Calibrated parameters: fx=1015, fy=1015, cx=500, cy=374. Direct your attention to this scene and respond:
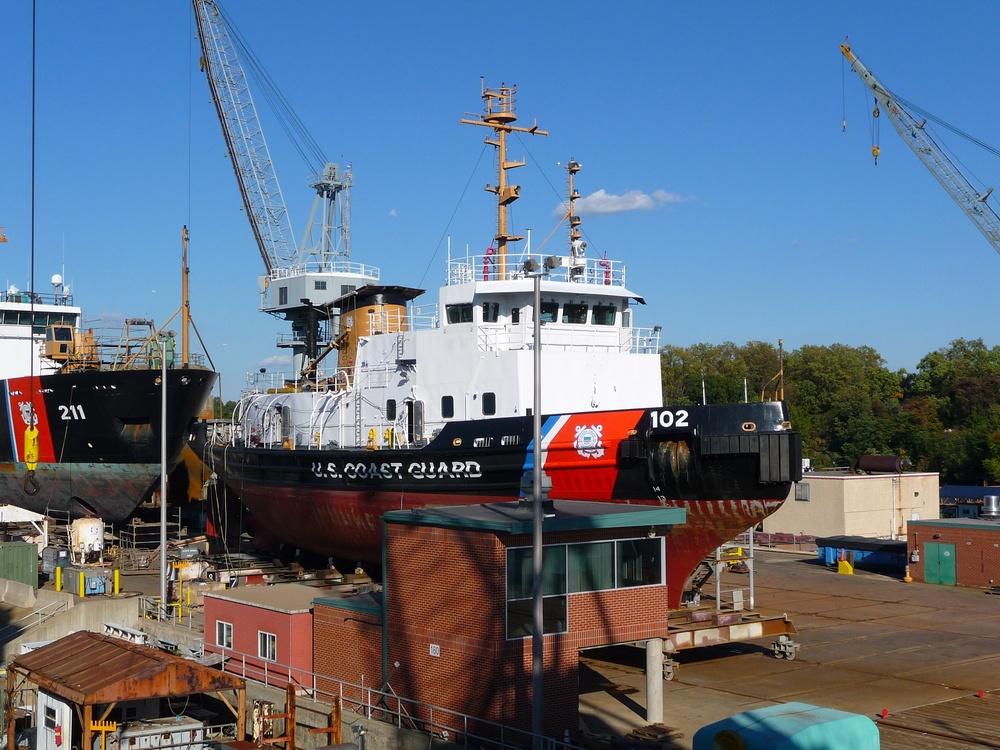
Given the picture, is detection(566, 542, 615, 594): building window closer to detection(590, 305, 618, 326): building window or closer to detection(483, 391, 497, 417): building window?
detection(483, 391, 497, 417): building window

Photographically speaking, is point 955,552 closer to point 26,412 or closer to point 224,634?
point 224,634

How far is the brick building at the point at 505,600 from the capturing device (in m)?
13.3

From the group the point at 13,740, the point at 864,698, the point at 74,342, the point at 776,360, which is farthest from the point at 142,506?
the point at 776,360

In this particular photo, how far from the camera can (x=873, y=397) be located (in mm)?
83625

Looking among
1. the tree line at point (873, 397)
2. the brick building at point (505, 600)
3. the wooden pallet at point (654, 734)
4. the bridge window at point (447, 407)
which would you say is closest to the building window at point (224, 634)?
the brick building at point (505, 600)

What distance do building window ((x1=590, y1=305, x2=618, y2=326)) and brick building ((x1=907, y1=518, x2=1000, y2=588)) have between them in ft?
36.9

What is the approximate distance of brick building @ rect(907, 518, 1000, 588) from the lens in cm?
2725

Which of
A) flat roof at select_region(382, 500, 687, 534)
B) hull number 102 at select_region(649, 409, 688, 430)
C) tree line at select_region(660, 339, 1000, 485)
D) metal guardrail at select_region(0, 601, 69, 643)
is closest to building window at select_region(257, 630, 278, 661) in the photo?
flat roof at select_region(382, 500, 687, 534)

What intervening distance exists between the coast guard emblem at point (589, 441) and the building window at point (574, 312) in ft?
18.7

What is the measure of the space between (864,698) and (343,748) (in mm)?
7872

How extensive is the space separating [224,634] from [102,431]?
17398mm

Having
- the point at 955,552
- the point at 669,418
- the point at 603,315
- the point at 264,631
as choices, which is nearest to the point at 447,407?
the point at 603,315

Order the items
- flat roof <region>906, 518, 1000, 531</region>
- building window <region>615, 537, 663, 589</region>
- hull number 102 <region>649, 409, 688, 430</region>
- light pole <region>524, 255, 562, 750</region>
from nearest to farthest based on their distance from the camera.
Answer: light pole <region>524, 255, 562, 750</region>, building window <region>615, 537, 663, 589</region>, hull number 102 <region>649, 409, 688, 430</region>, flat roof <region>906, 518, 1000, 531</region>

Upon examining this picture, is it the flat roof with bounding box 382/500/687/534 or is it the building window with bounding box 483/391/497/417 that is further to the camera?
the building window with bounding box 483/391/497/417
